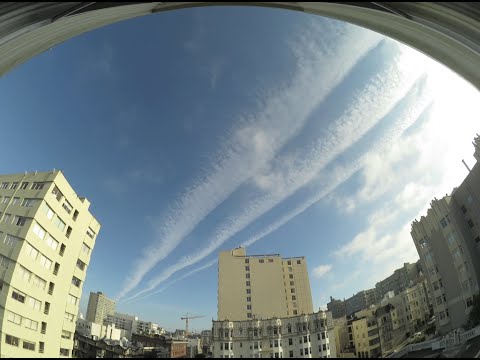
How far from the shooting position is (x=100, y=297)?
15.2ft

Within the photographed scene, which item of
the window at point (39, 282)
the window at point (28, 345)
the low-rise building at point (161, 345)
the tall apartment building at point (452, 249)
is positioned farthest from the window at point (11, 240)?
the tall apartment building at point (452, 249)

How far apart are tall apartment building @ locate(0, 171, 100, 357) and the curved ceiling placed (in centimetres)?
217

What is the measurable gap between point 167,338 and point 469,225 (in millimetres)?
5368

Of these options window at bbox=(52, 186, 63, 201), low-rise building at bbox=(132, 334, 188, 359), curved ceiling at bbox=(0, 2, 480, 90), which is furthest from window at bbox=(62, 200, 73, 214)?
curved ceiling at bbox=(0, 2, 480, 90)

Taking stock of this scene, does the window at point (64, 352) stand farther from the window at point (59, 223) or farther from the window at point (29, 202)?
the window at point (29, 202)

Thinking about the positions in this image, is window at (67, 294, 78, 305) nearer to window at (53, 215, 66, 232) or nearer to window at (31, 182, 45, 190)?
window at (53, 215, 66, 232)

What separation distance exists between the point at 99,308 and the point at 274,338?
261 cm

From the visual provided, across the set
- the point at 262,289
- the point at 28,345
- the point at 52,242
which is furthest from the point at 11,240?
the point at 262,289

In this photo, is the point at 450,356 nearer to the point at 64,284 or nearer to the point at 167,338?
the point at 167,338

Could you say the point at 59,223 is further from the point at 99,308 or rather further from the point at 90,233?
the point at 99,308

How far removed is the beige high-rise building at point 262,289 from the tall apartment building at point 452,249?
2.04m

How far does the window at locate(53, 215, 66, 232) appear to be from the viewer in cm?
493

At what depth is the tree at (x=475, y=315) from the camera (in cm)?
416

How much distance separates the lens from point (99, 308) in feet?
14.3
